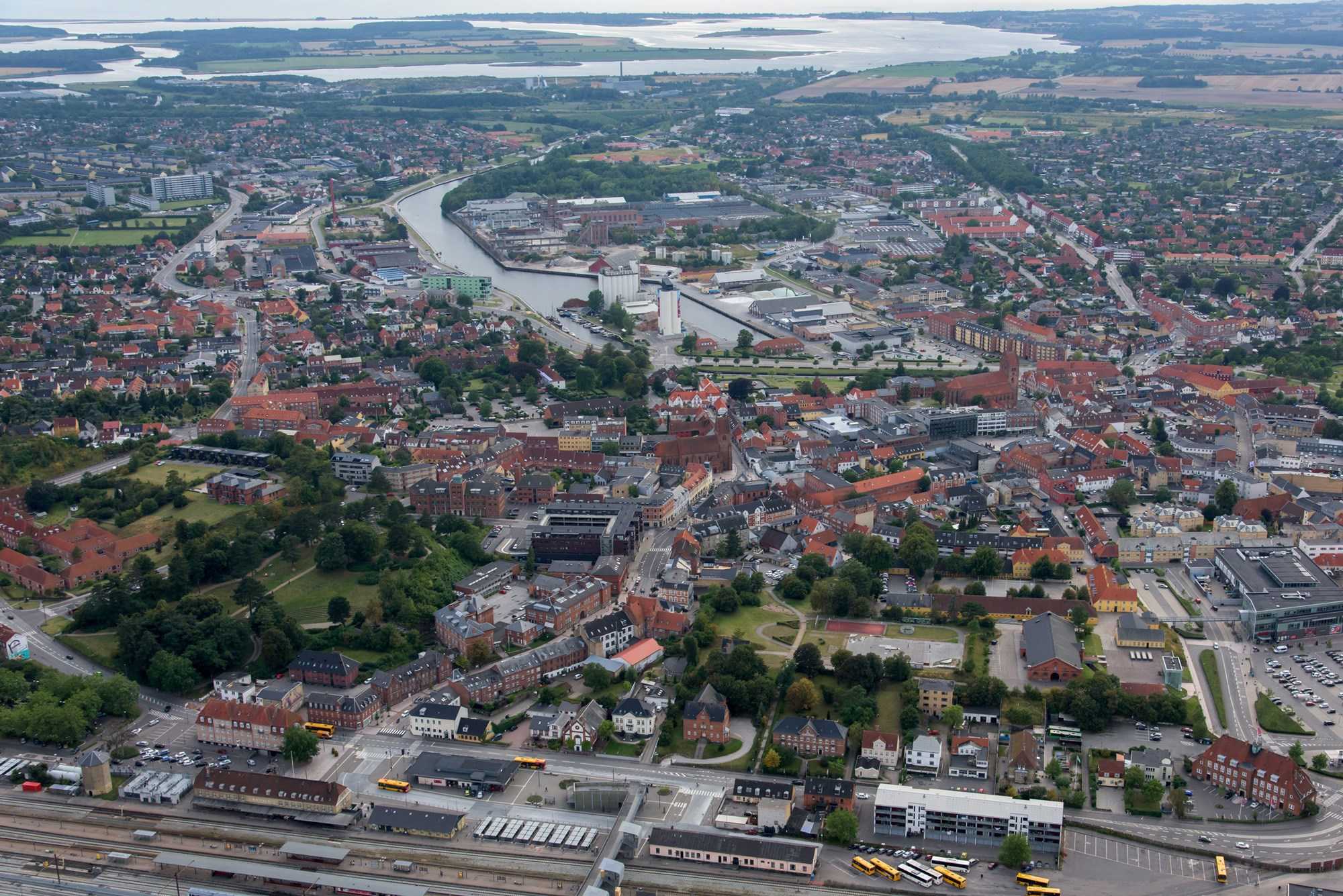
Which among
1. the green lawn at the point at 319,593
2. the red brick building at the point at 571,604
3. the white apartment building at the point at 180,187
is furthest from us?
Answer: the white apartment building at the point at 180,187

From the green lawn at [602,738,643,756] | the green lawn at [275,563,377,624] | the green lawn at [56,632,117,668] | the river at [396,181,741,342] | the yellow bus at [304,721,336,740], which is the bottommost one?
the river at [396,181,741,342]

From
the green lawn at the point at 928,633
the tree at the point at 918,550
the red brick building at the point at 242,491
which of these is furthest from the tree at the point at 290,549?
the tree at the point at 918,550

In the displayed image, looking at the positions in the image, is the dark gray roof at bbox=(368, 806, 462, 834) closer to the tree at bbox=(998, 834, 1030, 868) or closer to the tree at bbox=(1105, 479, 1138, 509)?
the tree at bbox=(998, 834, 1030, 868)

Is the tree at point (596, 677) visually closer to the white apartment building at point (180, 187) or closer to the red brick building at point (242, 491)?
the red brick building at point (242, 491)

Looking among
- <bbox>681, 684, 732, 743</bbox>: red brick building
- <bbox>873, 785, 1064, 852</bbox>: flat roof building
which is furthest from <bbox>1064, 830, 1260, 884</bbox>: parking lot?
<bbox>681, 684, 732, 743</bbox>: red brick building

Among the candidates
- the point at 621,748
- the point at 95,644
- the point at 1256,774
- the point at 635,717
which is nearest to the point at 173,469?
the point at 95,644

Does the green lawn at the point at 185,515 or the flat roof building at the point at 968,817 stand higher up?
the flat roof building at the point at 968,817

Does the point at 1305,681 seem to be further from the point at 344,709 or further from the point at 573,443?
the point at 573,443
